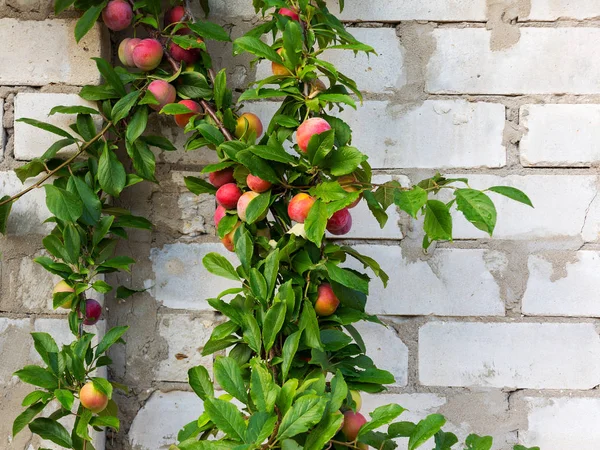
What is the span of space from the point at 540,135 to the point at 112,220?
0.81m

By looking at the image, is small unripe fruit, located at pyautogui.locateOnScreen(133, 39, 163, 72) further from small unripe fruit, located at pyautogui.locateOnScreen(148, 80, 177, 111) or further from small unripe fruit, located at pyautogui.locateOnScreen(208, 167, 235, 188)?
small unripe fruit, located at pyautogui.locateOnScreen(208, 167, 235, 188)

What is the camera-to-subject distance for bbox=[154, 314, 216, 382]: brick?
1263 millimetres

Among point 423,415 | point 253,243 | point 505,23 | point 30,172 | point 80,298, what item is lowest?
point 423,415

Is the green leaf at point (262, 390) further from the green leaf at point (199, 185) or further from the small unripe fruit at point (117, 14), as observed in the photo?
the small unripe fruit at point (117, 14)

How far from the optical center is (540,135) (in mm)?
1261

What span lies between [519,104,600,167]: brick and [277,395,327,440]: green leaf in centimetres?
70

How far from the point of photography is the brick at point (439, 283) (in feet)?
4.12

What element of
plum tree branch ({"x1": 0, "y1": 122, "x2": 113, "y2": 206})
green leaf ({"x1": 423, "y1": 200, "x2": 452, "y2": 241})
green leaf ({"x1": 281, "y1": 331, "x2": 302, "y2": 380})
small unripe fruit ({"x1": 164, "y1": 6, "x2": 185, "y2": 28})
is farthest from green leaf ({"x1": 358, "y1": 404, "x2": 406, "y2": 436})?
small unripe fruit ({"x1": 164, "y1": 6, "x2": 185, "y2": 28})

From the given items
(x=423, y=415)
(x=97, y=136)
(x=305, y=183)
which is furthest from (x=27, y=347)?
(x=423, y=415)

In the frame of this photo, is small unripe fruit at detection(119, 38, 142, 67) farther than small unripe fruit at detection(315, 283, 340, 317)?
Yes

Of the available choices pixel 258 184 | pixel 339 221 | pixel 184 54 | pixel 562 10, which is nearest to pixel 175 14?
pixel 184 54

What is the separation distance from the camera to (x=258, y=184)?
100 centimetres

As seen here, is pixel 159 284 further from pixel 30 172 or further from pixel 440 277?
pixel 440 277

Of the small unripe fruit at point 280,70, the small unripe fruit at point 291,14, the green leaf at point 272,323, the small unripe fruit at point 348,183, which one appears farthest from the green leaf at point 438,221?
the small unripe fruit at point 291,14
